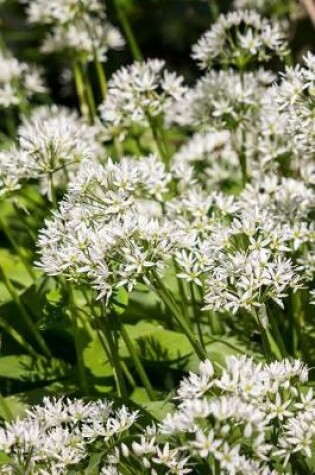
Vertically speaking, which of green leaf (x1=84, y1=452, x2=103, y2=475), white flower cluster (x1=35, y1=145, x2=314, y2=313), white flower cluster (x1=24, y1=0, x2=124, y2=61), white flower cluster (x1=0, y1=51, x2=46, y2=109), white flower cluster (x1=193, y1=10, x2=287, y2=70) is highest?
white flower cluster (x1=24, y1=0, x2=124, y2=61)

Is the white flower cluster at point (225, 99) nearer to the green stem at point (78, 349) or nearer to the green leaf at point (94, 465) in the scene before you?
the green stem at point (78, 349)

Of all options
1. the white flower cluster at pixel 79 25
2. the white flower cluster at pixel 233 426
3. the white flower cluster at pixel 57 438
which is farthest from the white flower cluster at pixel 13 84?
the white flower cluster at pixel 233 426

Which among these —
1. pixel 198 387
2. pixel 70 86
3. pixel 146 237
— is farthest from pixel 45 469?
pixel 70 86

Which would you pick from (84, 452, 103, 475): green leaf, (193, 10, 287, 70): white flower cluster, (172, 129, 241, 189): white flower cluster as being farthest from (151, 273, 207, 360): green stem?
(172, 129, 241, 189): white flower cluster

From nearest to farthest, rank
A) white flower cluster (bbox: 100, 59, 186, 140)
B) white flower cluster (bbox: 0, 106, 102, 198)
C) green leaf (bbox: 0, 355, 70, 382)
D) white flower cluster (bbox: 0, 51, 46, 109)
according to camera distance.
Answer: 1. white flower cluster (bbox: 0, 106, 102, 198)
2. green leaf (bbox: 0, 355, 70, 382)
3. white flower cluster (bbox: 100, 59, 186, 140)
4. white flower cluster (bbox: 0, 51, 46, 109)

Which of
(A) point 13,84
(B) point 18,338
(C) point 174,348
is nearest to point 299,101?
(C) point 174,348

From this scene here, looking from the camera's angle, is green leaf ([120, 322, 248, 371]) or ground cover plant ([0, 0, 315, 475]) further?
green leaf ([120, 322, 248, 371])

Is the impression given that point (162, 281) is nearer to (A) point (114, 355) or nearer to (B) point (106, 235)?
(A) point (114, 355)

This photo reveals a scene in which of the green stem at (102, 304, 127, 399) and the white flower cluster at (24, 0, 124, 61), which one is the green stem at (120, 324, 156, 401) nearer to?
the green stem at (102, 304, 127, 399)
